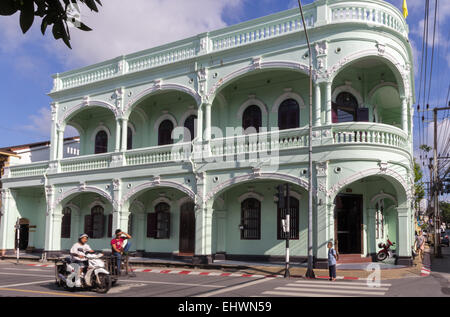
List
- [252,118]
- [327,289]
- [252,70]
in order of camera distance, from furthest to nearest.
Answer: [252,118] < [252,70] < [327,289]

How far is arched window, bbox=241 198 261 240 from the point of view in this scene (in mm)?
22094

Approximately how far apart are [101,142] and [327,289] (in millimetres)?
18719

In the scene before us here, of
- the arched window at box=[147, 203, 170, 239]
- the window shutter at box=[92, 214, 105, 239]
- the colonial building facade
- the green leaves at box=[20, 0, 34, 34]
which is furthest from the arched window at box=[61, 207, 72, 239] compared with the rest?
the green leaves at box=[20, 0, 34, 34]

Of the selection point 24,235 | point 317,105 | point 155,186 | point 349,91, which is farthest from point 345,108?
point 24,235

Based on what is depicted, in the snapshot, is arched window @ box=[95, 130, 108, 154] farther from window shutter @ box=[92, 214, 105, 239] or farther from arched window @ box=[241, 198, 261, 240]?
arched window @ box=[241, 198, 261, 240]

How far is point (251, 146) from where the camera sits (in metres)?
20.2

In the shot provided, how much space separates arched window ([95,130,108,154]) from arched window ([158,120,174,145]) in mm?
4200

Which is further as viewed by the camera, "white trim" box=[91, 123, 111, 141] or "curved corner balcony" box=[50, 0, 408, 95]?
"white trim" box=[91, 123, 111, 141]

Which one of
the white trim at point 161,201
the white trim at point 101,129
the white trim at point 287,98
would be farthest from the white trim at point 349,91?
the white trim at point 101,129

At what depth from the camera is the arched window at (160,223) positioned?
2473 centimetres

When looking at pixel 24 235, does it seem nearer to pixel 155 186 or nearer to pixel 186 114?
pixel 155 186

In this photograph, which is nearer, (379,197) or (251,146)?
(251,146)

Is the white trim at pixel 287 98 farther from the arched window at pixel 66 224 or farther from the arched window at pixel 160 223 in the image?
the arched window at pixel 66 224
